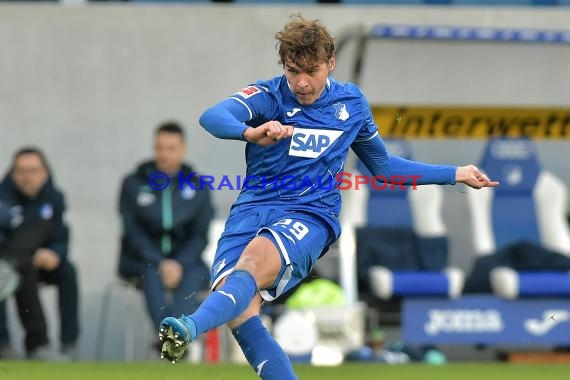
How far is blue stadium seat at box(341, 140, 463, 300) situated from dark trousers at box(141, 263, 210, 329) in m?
1.68

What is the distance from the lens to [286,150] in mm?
5746

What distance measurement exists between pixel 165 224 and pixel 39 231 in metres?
0.97

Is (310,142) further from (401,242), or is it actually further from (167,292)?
(401,242)

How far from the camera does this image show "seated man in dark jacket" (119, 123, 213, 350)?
10.0 meters

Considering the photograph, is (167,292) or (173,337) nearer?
(173,337)

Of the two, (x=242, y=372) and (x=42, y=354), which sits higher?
(x=242, y=372)

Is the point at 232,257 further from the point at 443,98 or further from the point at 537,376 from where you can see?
the point at 443,98

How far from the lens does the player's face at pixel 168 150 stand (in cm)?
1023

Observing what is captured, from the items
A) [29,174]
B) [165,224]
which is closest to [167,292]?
[165,224]

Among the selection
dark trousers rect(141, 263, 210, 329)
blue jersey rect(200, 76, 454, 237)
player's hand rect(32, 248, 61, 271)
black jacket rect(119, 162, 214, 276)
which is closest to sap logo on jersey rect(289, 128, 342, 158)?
blue jersey rect(200, 76, 454, 237)

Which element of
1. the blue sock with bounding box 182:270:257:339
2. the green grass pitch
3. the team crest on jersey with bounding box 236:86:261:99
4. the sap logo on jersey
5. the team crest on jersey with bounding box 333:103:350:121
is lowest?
the green grass pitch

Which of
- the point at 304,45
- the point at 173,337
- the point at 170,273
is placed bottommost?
the point at 170,273

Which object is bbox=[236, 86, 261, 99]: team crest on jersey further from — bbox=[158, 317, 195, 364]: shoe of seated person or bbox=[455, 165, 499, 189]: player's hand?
bbox=[158, 317, 195, 364]: shoe of seated person

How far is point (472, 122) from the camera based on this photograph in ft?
40.0
